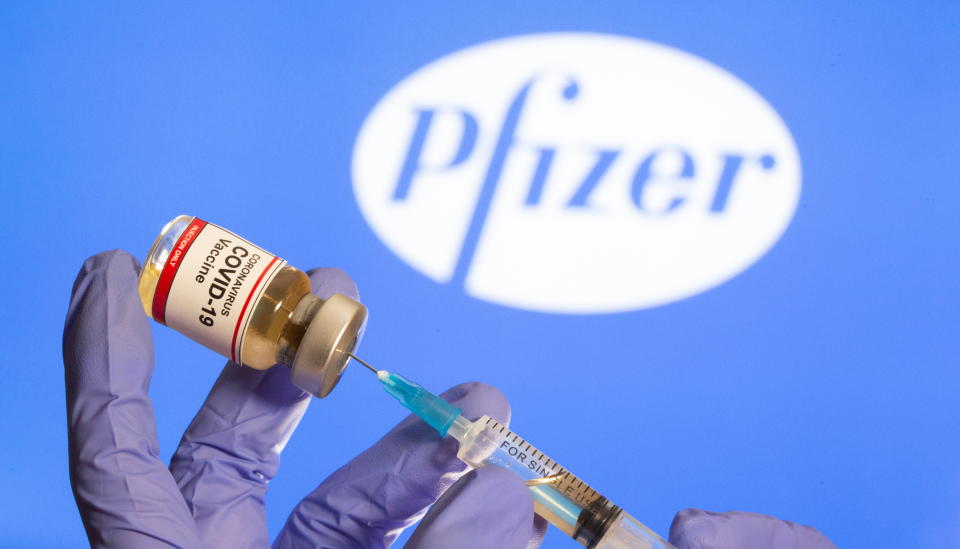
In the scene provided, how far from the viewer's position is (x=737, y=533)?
107cm

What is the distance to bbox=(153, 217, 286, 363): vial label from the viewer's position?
88 centimetres

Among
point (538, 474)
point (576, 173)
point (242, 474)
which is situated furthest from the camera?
point (576, 173)

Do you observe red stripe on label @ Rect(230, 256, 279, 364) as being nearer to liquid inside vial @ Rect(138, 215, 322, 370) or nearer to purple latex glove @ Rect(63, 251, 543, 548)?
liquid inside vial @ Rect(138, 215, 322, 370)

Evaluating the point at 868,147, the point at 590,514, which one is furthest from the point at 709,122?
the point at 590,514

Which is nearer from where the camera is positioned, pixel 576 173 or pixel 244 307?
pixel 244 307

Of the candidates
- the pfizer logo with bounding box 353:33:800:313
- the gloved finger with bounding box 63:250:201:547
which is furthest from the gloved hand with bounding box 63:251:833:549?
the pfizer logo with bounding box 353:33:800:313

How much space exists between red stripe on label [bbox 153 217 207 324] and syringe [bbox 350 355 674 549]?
22 centimetres

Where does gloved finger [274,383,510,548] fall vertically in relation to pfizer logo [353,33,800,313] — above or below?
below

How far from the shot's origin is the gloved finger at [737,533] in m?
1.04

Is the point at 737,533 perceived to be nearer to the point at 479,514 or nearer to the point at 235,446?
the point at 479,514

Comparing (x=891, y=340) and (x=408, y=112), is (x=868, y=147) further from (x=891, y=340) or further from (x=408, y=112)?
(x=408, y=112)

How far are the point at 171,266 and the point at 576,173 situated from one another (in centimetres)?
80

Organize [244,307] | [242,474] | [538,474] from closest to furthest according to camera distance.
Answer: [244,307] → [538,474] → [242,474]

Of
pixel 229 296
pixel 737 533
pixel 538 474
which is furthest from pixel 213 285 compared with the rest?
pixel 737 533
